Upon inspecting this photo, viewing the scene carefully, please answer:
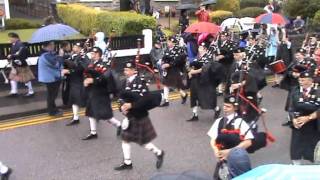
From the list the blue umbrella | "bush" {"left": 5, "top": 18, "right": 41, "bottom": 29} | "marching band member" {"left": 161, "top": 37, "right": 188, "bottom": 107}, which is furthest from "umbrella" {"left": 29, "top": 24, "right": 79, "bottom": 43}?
"bush" {"left": 5, "top": 18, "right": 41, "bottom": 29}

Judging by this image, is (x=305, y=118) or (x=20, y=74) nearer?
(x=305, y=118)

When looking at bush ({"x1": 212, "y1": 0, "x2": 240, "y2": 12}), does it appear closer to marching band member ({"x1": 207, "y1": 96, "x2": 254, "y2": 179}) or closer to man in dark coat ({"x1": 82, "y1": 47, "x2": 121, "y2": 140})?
man in dark coat ({"x1": 82, "y1": 47, "x2": 121, "y2": 140})

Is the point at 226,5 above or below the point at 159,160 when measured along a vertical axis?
above

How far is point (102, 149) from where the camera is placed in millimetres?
8867

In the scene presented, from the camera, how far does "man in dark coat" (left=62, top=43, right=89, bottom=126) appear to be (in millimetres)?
10156

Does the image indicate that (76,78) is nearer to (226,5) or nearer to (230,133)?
(230,133)

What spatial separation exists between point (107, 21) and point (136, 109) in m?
9.63

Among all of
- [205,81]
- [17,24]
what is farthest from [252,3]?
[205,81]

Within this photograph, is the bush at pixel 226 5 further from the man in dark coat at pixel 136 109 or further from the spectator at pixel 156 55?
the man in dark coat at pixel 136 109

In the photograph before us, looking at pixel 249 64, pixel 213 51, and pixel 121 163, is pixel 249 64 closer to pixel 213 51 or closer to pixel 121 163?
pixel 213 51

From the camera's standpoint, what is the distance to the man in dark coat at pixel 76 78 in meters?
10.2

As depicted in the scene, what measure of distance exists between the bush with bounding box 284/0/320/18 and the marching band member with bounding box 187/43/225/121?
11.8m

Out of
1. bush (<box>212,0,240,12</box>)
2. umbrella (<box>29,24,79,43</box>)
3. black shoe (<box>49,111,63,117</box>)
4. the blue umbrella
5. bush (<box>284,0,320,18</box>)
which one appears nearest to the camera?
the blue umbrella

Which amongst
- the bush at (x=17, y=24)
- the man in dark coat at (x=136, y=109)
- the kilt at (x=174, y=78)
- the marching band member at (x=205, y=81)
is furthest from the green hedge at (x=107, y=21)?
the man in dark coat at (x=136, y=109)
